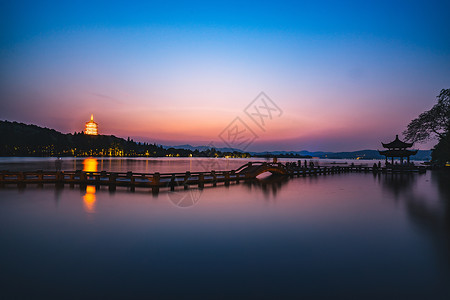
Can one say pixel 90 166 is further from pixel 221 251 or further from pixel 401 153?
pixel 221 251

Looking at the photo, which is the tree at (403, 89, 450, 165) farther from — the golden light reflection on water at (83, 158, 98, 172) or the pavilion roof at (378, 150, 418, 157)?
the golden light reflection on water at (83, 158, 98, 172)

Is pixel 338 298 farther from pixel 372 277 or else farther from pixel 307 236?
pixel 307 236

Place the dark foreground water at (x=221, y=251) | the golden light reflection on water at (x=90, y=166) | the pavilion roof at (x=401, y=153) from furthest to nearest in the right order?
the golden light reflection on water at (x=90, y=166) → the pavilion roof at (x=401, y=153) → the dark foreground water at (x=221, y=251)

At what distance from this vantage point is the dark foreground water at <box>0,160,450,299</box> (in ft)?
18.9

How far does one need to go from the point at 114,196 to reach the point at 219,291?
14.8m

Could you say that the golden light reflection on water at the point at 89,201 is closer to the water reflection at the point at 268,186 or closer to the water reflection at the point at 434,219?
the water reflection at the point at 268,186

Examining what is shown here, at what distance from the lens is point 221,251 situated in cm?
830

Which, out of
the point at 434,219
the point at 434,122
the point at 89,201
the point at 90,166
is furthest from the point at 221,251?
the point at 90,166

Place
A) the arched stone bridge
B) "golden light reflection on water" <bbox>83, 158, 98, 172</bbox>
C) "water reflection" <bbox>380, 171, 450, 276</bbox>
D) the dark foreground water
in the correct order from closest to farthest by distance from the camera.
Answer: the dark foreground water, "water reflection" <bbox>380, 171, 450, 276</bbox>, the arched stone bridge, "golden light reflection on water" <bbox>83, 158, 98, 172</bbox>

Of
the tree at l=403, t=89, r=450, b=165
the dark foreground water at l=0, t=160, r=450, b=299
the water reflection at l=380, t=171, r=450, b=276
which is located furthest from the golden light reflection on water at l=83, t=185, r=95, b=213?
the tree at l=403, t=89, r=450, b=165

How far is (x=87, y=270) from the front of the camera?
6.61m

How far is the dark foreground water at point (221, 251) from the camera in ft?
18.9

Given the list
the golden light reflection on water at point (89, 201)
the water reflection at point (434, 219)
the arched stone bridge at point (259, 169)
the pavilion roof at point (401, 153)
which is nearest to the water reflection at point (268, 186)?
the arched stone bridge at point (259, 169)

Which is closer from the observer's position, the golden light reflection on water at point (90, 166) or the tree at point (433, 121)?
the tree at point (433, 121)
